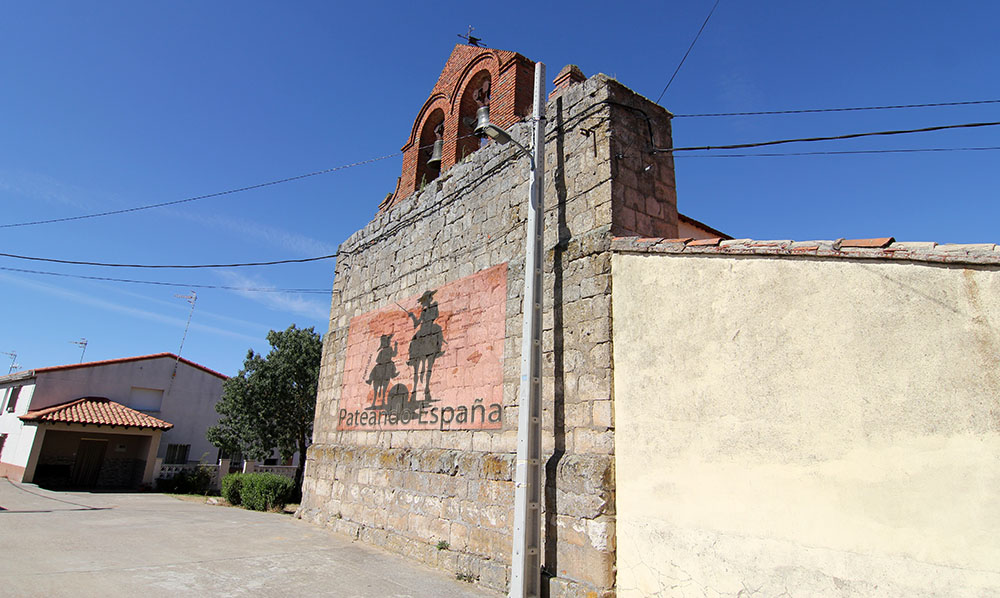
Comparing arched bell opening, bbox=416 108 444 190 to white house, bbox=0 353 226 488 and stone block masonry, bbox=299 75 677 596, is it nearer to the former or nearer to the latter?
stone block masonry, bbox=299 75 677 596

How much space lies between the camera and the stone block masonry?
199 inches

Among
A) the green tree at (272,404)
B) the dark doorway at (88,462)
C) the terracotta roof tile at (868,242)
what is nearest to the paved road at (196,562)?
the terracotta roof tile at (868,242)

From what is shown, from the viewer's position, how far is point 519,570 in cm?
477

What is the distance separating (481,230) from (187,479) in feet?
62.5

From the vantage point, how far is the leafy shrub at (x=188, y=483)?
20.2 metres

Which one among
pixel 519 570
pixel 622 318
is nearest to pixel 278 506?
pixel 519 570

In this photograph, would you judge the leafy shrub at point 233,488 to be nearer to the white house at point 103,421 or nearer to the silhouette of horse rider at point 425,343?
the white house at point 103,421

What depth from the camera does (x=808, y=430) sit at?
3.62 m

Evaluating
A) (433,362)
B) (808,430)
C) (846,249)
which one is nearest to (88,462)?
(433,362)

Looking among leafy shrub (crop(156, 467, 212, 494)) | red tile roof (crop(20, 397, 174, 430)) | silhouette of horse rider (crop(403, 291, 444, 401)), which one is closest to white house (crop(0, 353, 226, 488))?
red tile roof (crop(20, 397, 174, 430))

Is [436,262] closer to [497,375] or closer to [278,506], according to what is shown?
[497,375]

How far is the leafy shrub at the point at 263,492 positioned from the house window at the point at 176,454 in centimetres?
1086

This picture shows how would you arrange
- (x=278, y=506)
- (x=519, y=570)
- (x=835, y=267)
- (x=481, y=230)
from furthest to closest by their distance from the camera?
(x=278, y=506)
(x=481, y=230)
(x=519, y=570)
(x=835, y=267)

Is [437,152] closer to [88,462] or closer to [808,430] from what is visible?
[808,430]
